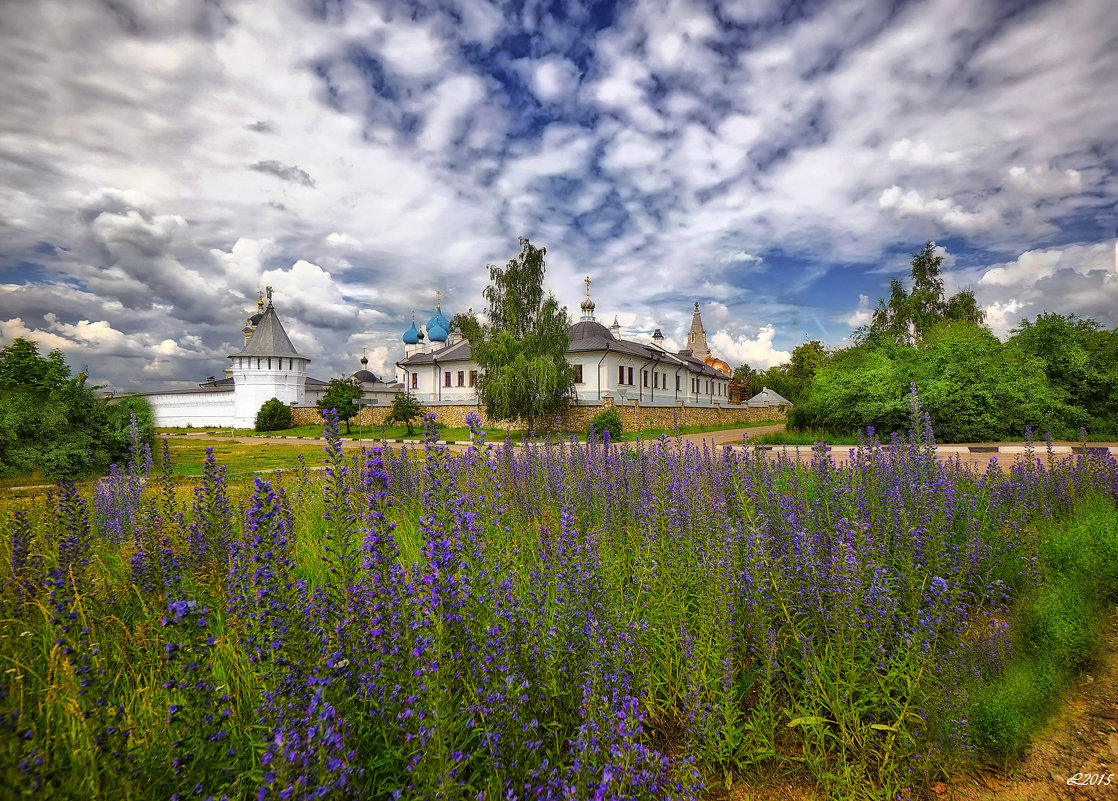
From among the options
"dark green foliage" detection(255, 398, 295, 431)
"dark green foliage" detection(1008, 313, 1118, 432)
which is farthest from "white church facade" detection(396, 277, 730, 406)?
"dark green foliage" detection(1008, 313, 1118, 432)

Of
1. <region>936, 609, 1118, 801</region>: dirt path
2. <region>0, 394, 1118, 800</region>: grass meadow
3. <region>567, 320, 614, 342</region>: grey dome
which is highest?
<region>567, 320, 614, 342</region>: grey dome

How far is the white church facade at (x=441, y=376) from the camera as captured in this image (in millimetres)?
38031

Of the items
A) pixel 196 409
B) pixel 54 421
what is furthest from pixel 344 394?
pixel 54 421

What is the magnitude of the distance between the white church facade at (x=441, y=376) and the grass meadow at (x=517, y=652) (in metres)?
32.5

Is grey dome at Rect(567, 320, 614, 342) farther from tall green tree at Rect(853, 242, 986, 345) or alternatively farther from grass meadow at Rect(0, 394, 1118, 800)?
grass meadow at Rect(0, 394, 1118, 800)

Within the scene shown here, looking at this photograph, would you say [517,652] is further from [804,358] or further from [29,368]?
[804,358]

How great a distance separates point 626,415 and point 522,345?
9.03 metres

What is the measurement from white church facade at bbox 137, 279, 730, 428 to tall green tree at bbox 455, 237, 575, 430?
8608mm

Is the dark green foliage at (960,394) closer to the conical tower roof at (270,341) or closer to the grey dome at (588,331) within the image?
the grey dome at (588,331)

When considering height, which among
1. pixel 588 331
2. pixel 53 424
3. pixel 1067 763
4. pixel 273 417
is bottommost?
pixel 1067 763

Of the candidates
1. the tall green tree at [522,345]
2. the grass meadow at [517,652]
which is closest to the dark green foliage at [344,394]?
the tall green tree at [522,345]

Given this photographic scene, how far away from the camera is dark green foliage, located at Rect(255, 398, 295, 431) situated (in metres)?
43.3

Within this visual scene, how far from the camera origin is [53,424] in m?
11.5

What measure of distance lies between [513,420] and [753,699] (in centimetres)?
2643
